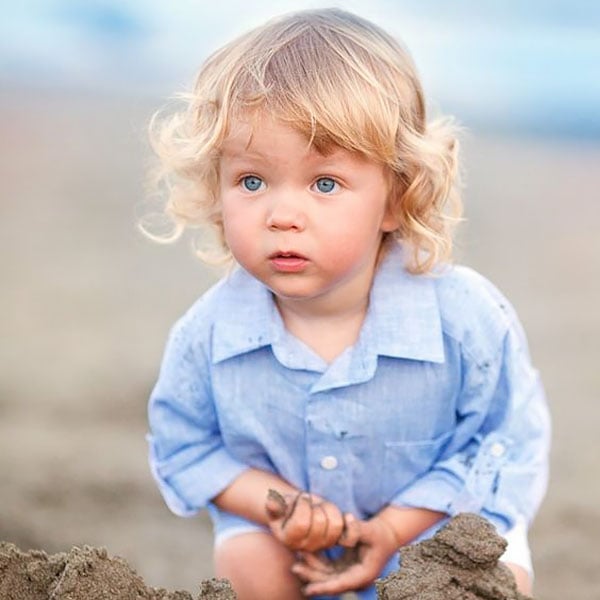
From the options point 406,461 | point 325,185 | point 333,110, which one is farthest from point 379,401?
point 333,110

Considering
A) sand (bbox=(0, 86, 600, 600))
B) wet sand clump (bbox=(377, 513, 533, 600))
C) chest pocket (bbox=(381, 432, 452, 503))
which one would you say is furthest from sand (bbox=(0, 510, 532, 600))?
sand (bbox=(0, 86, 600, 600))

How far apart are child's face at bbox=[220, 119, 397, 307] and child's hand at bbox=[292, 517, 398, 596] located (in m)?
0.50

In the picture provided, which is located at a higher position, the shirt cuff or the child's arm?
the shirt cuff

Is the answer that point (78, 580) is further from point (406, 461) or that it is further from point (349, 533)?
point (406, 461)

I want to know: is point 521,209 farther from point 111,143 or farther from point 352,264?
point 352,264

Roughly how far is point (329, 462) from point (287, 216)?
564mm

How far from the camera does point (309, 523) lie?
265 cm

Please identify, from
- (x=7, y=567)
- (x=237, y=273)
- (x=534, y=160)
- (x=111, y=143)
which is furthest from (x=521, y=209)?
(x=7, y=567)

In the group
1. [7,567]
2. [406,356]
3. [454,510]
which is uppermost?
[406,356]

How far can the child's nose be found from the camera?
2393 mm

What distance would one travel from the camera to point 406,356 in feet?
8.70

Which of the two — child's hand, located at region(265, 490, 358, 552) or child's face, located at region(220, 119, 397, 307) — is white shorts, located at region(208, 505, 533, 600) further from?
child's face, located at region(220, 119, 397, 307)

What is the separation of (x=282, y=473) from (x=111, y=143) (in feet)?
17.3

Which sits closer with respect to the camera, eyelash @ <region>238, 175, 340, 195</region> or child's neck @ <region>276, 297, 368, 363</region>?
eyelash @ <region>238, 175, 340, 195</region>
